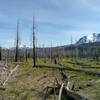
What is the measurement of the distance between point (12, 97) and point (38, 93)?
2.54m

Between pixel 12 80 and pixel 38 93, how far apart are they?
10.4m

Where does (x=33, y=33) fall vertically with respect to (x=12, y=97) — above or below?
above

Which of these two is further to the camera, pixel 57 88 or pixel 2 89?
pixel 2 89

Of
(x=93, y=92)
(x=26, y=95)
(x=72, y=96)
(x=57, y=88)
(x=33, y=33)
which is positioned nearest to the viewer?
(x=72, y=96)

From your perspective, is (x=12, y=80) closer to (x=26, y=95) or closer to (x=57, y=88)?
(x=26, y=95)

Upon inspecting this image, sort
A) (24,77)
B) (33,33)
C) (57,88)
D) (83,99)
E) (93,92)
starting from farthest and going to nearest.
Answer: (33,33) → (24,77) → (57,88) → (93,92) → (83,99)

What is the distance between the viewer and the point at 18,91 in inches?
1094

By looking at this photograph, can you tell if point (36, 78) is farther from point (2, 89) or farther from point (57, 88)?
point (57, 88)

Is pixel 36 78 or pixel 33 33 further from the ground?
pixel 33 33

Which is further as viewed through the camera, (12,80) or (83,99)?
(12,80)

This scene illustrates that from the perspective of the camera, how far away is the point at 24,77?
125 ft

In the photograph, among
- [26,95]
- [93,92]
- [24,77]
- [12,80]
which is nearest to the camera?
[93,92]

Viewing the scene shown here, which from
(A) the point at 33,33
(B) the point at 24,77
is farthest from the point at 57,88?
(A) the point at 33,33

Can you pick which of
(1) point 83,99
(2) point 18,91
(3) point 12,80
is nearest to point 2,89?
(2) point 18,91
